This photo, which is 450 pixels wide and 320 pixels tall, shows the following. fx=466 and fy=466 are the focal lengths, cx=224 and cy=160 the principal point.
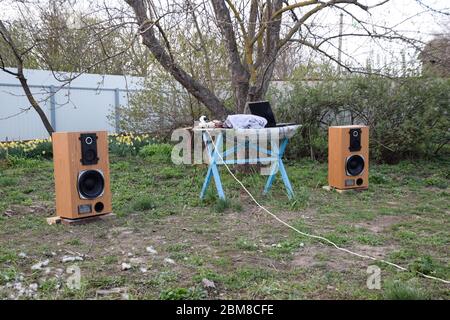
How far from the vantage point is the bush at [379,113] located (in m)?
8.21

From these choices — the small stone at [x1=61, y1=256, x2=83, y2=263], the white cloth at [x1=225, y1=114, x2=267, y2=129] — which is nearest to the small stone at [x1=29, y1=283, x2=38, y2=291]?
the small stone at [x1=61, y1=256, x2=83, y2=263]

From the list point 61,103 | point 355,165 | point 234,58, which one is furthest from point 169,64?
point 61,103

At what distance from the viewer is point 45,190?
258 inches

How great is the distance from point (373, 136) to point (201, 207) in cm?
433

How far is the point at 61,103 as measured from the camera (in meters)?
13.2

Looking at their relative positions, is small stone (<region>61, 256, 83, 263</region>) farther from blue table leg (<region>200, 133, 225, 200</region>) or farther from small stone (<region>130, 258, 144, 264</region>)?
blue table leg (<region>200, 133, 225, 200</region>)

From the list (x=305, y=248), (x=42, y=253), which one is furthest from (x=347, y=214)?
(x=42, y=253)

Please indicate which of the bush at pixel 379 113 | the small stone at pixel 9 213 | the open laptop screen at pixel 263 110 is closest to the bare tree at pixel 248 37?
the open laptop screen at pixel 263 110

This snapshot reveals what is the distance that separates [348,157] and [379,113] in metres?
2.60

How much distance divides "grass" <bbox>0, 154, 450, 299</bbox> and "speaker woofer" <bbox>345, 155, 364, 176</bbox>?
0.33 meters

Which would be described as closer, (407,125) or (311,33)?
(311,33)

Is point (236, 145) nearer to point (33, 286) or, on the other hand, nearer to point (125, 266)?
point (125, 266)
